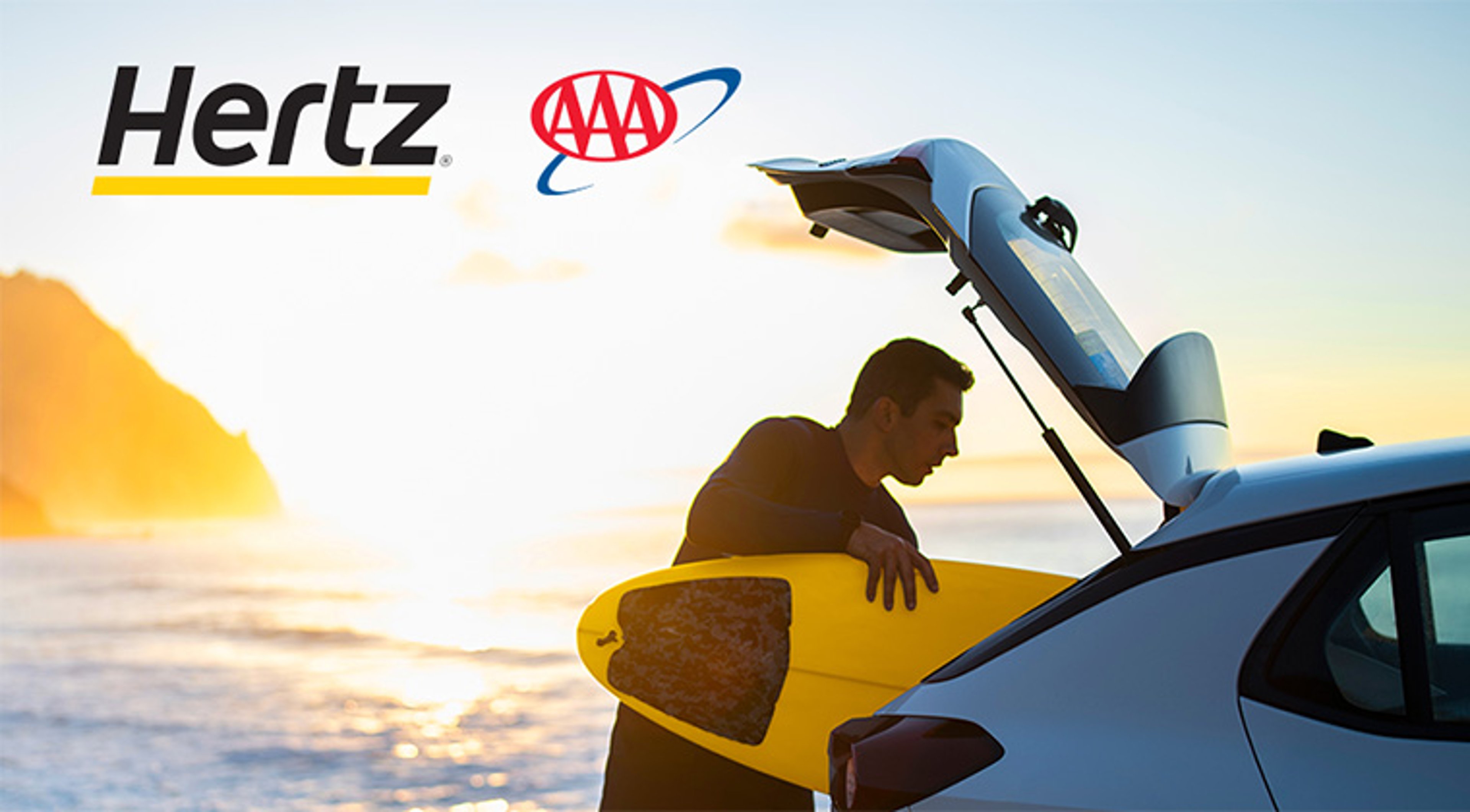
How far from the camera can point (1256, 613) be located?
1.88 metres

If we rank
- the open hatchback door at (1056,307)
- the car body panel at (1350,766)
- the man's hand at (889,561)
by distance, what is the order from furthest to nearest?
the man's hand at (889,561) → the open hatchback door at (1056,307) → the car body panel at (1350,766)

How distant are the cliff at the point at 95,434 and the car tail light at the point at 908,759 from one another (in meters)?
125

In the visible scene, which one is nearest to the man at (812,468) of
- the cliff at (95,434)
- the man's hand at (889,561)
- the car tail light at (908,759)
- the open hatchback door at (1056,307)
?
the man's hand at (889,561)

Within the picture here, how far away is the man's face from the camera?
11.1 feet

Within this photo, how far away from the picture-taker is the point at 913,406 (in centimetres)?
339

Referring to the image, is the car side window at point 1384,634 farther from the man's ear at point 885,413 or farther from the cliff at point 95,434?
the cliff at point 95,434

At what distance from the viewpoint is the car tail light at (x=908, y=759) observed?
1995mm

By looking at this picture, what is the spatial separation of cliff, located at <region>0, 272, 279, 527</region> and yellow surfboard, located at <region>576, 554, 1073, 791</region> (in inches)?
4884

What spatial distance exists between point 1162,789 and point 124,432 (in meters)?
151

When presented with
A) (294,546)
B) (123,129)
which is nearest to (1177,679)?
(123,129)

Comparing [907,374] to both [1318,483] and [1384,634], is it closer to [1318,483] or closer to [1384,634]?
[1318,483]

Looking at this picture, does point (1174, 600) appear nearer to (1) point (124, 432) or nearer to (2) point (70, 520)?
(2) point (70, 520)

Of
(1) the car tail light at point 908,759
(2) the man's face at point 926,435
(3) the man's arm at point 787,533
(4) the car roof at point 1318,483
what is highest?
(2) the man's face at point 926,435

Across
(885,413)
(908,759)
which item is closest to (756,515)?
(885,413)
